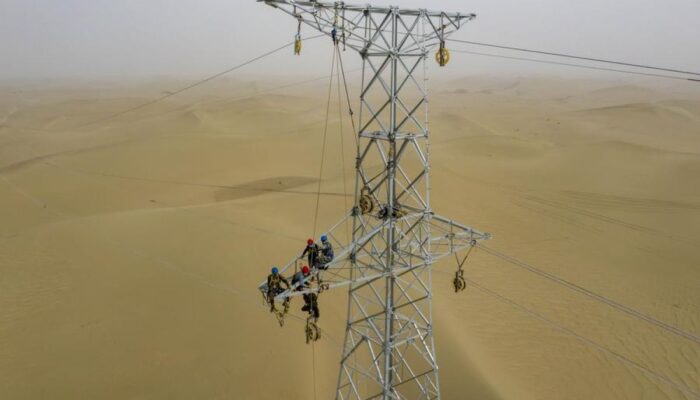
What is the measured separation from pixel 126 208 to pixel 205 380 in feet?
58.3

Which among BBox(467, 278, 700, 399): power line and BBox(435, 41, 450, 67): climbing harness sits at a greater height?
BBox(435, 41, 450, 67): climbing harness

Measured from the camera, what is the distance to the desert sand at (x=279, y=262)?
1181 cm

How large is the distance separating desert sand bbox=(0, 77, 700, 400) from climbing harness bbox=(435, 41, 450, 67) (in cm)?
815

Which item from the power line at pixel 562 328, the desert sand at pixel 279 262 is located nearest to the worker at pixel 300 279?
the desert sand at pixel 279 262

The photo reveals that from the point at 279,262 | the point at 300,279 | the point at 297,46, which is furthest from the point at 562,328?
the point at 297,46

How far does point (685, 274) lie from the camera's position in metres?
17.1

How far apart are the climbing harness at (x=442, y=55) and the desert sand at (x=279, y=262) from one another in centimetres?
815

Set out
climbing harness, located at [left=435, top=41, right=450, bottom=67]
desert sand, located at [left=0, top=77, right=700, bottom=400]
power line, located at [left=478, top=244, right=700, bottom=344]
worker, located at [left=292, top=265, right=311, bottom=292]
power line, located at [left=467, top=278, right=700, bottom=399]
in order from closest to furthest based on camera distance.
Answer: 1. power line, located at [left=478, top=244, right=700, bottom=344]
2. worker, located at [left=292, top=265, right=311, bottom=292]
3. climbing harness, located at [left=435, top=41, right=450, bottom=67]
4. desert sand, located at [left=0, top=77, right=700, bottom=400]
5. power line, located at [left=467, top=278, right=700, bottom=399]

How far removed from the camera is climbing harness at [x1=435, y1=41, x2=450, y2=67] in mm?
6824

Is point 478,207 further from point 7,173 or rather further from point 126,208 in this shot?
point 7,173

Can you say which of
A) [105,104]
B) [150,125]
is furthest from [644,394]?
[105,104]

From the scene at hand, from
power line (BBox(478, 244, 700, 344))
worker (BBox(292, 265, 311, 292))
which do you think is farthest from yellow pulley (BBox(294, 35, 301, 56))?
power line (BBox(478, 244, 700, 344))

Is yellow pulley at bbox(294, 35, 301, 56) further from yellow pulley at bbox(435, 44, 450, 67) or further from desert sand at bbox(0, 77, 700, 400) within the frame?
desert sand at bbox(0, 77, 700, 400)

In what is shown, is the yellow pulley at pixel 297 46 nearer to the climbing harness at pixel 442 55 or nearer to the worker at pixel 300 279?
the climbing harness at pixel 442 55
